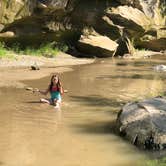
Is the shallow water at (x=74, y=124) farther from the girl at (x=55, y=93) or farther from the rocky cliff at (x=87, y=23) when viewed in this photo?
the rocky cliff at (x=87, y=23)

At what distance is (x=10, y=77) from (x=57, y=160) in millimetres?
8851

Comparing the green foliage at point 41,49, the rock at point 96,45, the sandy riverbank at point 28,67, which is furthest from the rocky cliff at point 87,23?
the sandy riverbank at point 28,67

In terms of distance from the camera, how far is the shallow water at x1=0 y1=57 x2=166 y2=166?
312 inches

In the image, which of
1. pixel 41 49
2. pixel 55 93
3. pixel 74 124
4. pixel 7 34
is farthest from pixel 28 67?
pixel 74 124

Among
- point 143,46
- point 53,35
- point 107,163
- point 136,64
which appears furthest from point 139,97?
point 143,46

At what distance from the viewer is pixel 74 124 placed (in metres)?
10.2

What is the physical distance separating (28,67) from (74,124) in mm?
9105

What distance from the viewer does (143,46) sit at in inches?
1097

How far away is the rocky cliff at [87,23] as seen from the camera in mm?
20750

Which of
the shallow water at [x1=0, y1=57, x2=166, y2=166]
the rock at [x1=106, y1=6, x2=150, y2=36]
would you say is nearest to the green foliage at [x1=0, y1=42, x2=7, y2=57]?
the shallow water at [x1=0, y1=57, x2=166, y2=166]

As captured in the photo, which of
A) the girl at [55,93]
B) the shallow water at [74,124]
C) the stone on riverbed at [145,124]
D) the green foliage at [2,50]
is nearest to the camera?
the shallow water at [74,124]

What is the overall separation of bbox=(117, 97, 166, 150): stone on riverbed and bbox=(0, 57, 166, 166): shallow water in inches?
8.5

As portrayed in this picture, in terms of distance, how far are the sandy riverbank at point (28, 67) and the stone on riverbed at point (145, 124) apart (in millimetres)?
5862

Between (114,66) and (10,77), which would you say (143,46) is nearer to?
(114,66)
